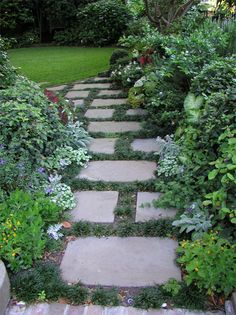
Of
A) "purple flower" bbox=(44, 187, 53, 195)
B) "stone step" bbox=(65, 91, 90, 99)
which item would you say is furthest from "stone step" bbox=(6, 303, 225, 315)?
"stone step" bbox=(65, 91, 90, 99)

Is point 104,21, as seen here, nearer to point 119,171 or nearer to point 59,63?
point 59,63

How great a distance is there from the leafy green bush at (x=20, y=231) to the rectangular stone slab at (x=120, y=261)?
0.69 ft

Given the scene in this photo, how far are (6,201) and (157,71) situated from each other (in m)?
2.66

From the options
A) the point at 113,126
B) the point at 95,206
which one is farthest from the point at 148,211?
the point at 113,126

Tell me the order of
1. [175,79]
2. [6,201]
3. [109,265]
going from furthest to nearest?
1. [175,79]
2. [6,201]
3. [109,265]

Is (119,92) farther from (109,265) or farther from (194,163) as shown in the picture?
(109,265)

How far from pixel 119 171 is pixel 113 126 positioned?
3.72 ft

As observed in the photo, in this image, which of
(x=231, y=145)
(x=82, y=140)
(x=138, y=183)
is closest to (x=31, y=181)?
(x=138, y=183)

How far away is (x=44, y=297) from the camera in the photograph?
2158 mm

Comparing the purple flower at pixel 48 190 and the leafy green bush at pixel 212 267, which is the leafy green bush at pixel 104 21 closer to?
the purple flower at pixel 48 190

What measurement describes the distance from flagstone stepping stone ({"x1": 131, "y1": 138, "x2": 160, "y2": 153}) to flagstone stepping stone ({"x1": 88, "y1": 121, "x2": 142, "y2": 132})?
314 millimetres

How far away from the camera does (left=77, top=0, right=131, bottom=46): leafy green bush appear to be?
11.0 meters

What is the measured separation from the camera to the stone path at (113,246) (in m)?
2.23

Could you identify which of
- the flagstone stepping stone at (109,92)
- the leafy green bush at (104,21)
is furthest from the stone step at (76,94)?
the leafy green bush at (104,21)
